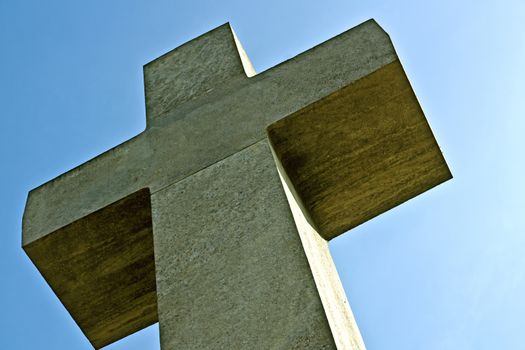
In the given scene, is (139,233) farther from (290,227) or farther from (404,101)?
(404,101)

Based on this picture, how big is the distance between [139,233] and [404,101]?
1851mm

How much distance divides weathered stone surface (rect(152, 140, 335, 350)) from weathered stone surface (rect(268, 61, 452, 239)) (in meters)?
0.45

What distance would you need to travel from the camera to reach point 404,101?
4695 millimetres

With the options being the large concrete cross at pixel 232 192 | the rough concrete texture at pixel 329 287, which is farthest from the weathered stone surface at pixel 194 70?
the rough concrete texture at pixel 329 287

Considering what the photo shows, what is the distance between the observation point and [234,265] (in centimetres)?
374

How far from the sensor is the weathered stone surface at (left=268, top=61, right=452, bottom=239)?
458cm

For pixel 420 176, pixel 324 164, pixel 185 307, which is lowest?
pixel 420 176

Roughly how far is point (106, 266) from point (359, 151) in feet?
5.87

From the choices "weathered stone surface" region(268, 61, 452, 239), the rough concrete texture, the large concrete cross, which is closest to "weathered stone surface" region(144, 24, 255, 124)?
the large concrete cross

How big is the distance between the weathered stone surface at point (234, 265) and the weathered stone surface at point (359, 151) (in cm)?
45

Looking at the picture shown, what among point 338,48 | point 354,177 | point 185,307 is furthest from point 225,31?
point 185,307

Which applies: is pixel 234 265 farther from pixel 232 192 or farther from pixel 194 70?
pixel 194 70

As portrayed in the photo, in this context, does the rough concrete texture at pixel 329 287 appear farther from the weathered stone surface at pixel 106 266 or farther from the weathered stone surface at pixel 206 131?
the weathered stone surface at pixel 106 266

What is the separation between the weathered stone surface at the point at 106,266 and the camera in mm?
4688
